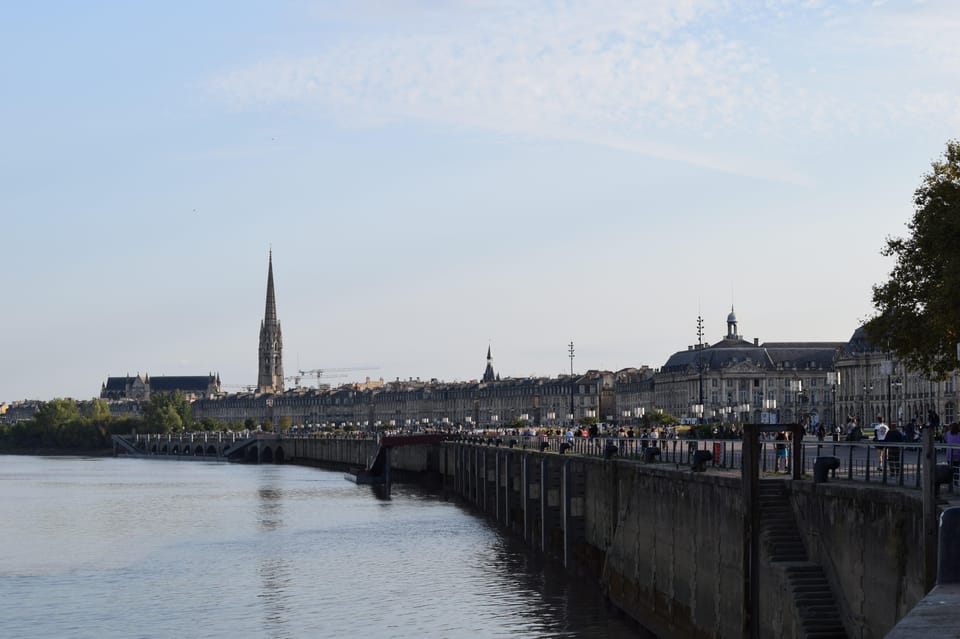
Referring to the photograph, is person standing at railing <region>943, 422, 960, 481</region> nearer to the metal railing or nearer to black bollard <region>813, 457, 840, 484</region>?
the metal railing

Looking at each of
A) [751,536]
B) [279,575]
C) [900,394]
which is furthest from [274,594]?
[900,394]

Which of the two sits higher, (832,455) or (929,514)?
(832,455)

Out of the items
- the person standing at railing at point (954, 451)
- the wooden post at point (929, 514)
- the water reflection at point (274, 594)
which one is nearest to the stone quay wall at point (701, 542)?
the wooden post at point (929, 514)

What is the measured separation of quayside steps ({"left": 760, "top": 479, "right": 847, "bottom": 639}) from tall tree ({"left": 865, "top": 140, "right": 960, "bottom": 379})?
21703 millimetres

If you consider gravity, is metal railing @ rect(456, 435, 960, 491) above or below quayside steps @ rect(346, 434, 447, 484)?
above

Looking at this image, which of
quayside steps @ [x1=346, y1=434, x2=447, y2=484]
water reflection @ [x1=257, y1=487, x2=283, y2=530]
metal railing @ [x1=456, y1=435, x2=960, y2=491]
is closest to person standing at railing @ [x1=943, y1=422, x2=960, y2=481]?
metal railing @ [x1=456, y1=435, x2=960, y2=491]

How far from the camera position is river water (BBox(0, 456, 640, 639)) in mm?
44250

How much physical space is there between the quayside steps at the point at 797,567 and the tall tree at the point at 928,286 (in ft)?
71.2

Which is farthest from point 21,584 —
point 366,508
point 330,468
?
point 330,468

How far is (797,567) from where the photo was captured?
2875 centimetres

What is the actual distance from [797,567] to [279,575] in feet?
105

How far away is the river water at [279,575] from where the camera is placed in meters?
44.2

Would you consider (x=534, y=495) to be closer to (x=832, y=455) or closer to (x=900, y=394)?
(x=832, y=455)

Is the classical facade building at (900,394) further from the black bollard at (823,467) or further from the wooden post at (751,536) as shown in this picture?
the black bollard at (823,467)
